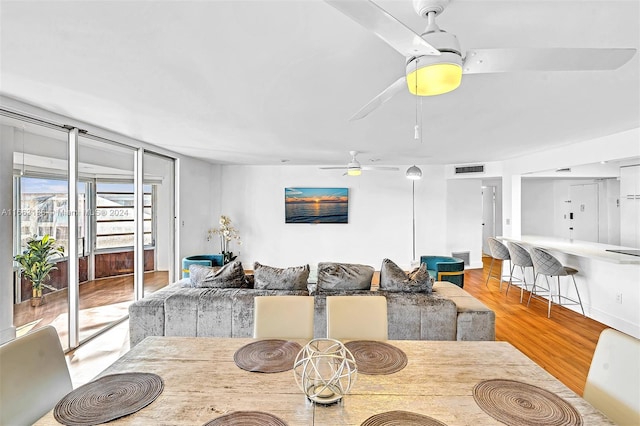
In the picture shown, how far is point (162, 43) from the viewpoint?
1.76m

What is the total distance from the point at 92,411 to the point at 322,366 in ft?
2.99

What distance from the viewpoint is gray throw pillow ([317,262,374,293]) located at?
315 centimetres

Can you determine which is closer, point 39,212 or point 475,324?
point 475,324

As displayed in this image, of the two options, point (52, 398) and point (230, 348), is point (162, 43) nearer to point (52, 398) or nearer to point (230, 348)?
point (230, 348)

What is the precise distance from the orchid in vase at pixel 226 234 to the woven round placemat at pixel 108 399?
17.5 feet

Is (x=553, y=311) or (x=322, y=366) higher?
(x=322, y=366)

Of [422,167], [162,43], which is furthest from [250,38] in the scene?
[422,167]

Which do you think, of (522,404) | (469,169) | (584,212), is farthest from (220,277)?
(584,212)

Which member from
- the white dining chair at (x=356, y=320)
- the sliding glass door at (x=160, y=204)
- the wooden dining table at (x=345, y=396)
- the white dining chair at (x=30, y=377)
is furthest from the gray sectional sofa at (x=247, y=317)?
the sliding glass door at (x=160, y=204)

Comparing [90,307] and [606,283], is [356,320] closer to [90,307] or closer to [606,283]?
[606,283]

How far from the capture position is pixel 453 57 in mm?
1227

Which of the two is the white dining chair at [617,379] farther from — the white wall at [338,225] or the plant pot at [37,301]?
the white wall at [338,225]

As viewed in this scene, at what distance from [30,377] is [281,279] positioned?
1.95 m

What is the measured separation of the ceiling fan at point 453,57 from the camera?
3.87 feet
